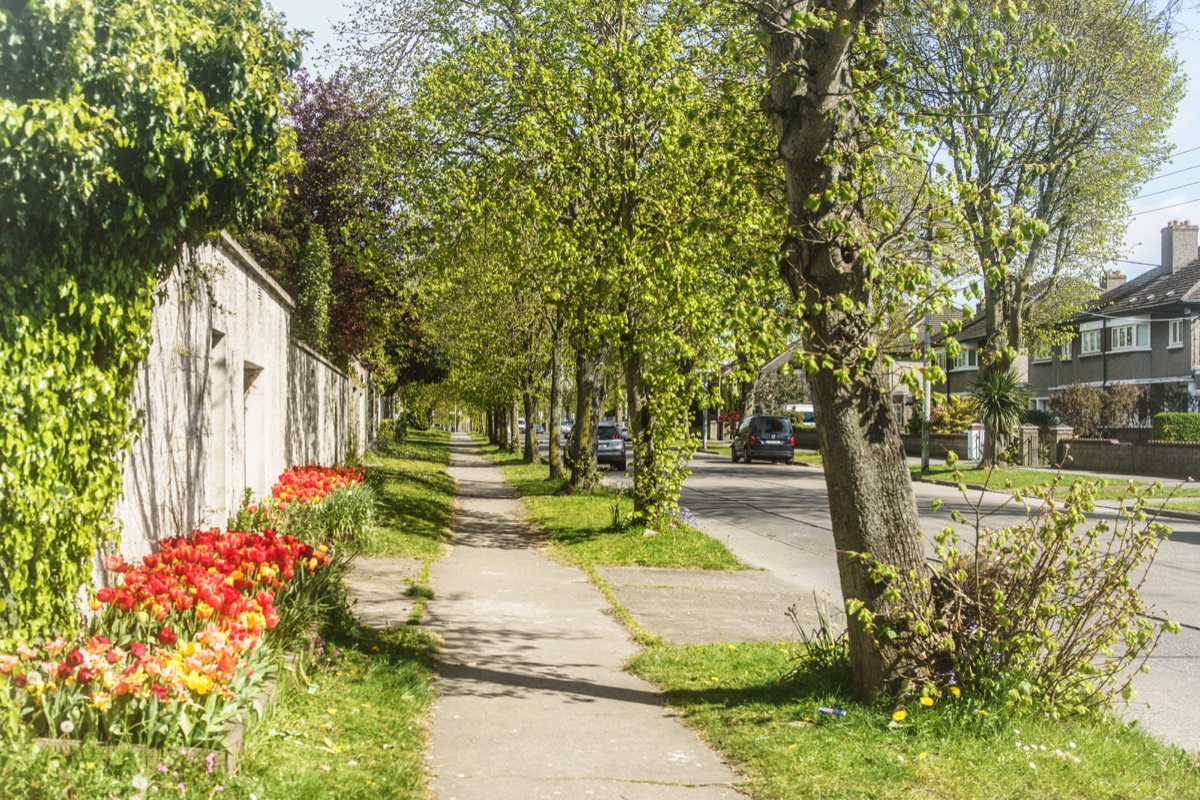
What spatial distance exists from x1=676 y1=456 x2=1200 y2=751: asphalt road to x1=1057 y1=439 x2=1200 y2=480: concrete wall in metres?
7.53

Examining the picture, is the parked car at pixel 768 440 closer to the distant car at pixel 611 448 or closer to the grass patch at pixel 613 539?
the distant car at pixel 611 448

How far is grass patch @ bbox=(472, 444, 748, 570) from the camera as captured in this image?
1379 centimetres

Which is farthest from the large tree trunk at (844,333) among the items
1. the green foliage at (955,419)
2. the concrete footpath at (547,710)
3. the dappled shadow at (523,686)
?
the green foliage at (955,419)

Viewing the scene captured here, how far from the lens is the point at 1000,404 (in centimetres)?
3250

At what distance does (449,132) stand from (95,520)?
12267mm

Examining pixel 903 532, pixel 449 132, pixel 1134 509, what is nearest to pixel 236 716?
pixel 903 532

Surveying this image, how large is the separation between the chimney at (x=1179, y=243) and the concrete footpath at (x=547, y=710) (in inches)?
1794

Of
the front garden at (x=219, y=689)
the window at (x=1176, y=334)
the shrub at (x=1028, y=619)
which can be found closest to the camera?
the front garden at (x=219, y=689)

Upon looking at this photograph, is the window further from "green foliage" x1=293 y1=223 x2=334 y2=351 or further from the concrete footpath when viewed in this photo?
the concrete footpath

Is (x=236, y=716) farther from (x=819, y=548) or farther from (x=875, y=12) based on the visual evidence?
(x=819, y=548)

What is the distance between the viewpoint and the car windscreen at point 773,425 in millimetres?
42844

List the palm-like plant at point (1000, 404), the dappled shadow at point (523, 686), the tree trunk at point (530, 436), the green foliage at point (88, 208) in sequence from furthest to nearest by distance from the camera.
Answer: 1. the tree trunk at point (530, 436)
2. the palm-like plant at point (1000, 404)
3. the dappled shadow at point (523, 686)
4. the green foliage at point (88, 208)

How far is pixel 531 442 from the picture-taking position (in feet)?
123

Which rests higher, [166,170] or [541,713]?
[166,170]
